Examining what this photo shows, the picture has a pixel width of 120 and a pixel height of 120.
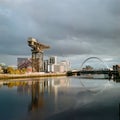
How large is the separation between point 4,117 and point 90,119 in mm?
9863

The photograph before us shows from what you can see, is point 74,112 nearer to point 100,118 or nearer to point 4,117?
point 100,118

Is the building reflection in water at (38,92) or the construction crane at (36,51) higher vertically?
the construction crane at (36,51)

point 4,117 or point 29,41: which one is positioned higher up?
point 29,41

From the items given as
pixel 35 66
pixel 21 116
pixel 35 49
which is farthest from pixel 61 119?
pixel 35 66

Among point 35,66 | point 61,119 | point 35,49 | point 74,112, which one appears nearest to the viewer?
point 61,119

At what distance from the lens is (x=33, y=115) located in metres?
24.9

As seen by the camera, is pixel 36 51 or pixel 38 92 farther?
pixel 36 51

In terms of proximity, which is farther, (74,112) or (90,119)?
(74,112)

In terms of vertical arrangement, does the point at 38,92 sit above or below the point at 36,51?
below

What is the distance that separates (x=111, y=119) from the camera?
74.4ft

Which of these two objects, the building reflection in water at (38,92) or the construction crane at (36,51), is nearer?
the building reflection in water at (38,92)

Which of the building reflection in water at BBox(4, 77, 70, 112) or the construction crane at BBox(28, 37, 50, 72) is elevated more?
the construction crane at BBox(28, 37, 50, 72)

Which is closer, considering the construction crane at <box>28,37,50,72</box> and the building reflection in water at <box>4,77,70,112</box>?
the building reflection in water at <box>4,77,70,112</box>

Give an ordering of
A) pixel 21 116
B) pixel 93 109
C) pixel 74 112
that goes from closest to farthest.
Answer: pixel 21 116
pixel 74 112
pixel 93 109
